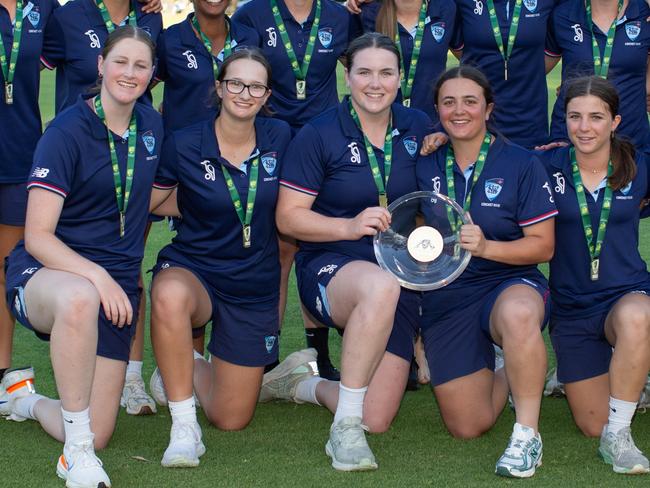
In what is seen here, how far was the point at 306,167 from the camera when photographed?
4484 mm

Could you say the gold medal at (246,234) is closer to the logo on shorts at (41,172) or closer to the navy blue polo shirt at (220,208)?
the navy blue polo shirt at (220,208)

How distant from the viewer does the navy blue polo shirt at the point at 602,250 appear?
4.42m

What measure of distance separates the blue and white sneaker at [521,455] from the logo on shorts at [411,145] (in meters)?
1.16

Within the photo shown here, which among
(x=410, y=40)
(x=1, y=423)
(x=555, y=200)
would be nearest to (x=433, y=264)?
(x=555, y=200)

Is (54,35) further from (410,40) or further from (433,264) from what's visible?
(433,264)

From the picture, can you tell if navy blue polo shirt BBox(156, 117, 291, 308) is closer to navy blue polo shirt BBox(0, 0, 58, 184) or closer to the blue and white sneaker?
navy blue polo shirt BBox(0, 0, 58, 184)

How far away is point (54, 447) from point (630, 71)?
2.97 meters

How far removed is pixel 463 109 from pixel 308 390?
4.61ft

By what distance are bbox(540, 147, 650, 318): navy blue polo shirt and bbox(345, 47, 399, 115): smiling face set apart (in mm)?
700

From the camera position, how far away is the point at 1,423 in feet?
15.5

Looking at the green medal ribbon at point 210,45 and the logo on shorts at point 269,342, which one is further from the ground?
the green medal ribbon at point 210,45

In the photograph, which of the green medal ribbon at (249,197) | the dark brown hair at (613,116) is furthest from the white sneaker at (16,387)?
the dark brown hair at (613,116)

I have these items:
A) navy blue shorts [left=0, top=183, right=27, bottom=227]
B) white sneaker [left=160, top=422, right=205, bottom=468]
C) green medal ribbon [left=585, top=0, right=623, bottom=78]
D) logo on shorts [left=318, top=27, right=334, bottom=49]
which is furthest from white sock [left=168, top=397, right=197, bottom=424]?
green medal ribbon [left=585, top=0, right=623, bottom=78]

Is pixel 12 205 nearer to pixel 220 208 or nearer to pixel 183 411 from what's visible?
pixel 220 208
